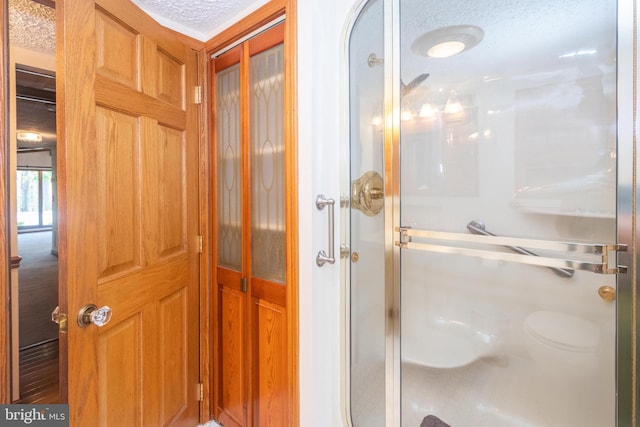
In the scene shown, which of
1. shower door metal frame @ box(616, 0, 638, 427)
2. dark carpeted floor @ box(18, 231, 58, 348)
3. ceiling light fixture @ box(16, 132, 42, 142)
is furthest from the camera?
dark carpeted floor @ box(18, 231, 58, 348)

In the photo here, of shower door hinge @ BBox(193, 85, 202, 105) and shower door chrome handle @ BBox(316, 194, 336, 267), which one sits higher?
shower door hinge @ BBox(193, 85, 202, 105)

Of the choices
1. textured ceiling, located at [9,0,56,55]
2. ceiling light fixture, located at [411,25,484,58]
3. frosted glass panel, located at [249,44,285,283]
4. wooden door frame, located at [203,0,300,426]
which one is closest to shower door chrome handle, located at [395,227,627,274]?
wooden door frame, located at [203,0,300,426]

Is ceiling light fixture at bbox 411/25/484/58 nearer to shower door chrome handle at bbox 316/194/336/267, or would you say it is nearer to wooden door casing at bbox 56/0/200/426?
shower door chrome handle at bbox 316/194/336/267

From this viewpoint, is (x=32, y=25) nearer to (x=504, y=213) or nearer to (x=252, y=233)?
(x=252, y=233)

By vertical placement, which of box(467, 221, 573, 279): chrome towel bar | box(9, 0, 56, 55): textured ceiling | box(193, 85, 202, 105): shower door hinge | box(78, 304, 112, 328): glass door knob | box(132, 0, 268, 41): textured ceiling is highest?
box(9, 0, 56, 55): textured ceiling

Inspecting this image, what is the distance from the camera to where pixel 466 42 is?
3.90 feet

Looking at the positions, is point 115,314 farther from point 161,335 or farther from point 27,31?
point 27,31

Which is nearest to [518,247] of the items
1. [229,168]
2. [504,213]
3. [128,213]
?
[504,213]

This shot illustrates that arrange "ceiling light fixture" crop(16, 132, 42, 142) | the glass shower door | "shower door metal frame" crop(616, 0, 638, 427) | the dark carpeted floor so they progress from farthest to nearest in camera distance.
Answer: the dark carpeted floor, "ceiling light fixture" crop(16, 132, 42, 142), the glass shower door, "shower door metal frame" crop(616, 0, 638, 427)

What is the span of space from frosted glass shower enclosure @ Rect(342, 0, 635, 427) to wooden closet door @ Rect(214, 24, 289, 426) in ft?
1.16

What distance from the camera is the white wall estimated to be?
1248 mm

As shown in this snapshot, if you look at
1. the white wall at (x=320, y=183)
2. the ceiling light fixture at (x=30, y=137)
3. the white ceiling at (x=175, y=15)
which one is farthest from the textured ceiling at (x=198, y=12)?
the ceiling light fixture at (x=30, y=137)

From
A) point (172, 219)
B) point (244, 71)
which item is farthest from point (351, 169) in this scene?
point (172, 219)

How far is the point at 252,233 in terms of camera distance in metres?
1.52
